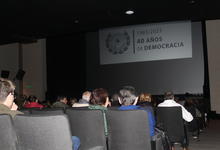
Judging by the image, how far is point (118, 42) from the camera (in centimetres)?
1106

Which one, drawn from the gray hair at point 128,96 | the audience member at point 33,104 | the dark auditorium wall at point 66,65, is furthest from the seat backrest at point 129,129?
the dark auditorium wall at point 66,65

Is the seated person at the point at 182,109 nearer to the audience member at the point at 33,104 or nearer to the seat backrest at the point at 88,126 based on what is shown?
the seat backrest at the point at 88,126

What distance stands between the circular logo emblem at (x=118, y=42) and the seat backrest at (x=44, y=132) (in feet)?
29.8

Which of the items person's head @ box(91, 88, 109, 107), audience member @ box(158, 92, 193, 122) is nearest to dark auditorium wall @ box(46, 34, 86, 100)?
audience member @ box(158, 92, 193, 122)

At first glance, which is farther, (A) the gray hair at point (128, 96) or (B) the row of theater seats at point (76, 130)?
(A) the gray hair at point (128, 96)

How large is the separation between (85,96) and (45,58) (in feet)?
29.7

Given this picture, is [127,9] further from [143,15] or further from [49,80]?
[49,80]

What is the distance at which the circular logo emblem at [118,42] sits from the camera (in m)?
10.9

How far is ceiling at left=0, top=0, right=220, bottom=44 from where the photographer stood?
8023mm

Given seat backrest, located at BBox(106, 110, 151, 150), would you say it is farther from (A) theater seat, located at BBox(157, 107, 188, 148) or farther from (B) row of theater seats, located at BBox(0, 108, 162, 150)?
(A) theater seat, located at BBox(157, 107, 188, 148)

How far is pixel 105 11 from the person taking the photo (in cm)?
887

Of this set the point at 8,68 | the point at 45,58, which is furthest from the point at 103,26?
the point at 8,68

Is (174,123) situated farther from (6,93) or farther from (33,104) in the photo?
(33,104)

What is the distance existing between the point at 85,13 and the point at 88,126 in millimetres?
6583
